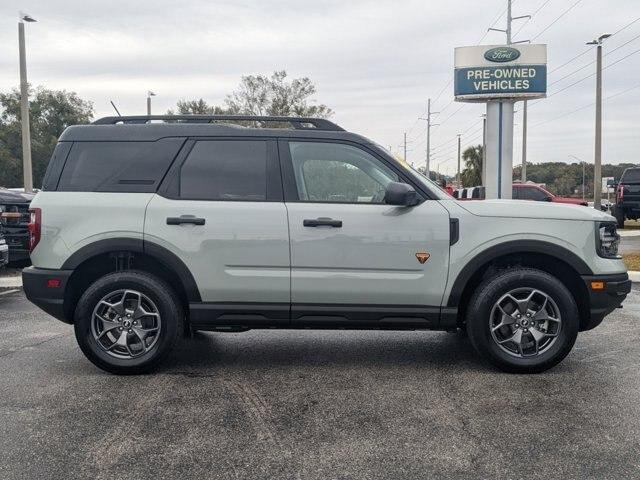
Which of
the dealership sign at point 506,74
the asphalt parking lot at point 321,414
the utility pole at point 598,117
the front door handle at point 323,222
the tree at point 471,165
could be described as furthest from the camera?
the tree at point 471,165

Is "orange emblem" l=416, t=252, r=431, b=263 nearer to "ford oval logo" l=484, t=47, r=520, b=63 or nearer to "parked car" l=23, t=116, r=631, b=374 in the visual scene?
"parked car" l=23, t=116, r=631, b=374

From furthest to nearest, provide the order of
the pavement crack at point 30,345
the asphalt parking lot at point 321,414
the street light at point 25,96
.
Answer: the street light at point 25,96
the pavement crack at point 30,345
the asphalt parking lot at point 321,414

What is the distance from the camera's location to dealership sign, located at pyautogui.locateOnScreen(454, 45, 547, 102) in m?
20.8

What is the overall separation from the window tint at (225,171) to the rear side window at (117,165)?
0.65 feet

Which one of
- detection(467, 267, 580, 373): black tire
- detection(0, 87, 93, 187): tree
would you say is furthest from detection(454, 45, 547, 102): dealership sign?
detection(0, 87, 93, 187): tree

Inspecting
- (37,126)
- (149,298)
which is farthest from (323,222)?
(37,126)

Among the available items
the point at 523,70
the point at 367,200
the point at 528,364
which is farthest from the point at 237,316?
the point at 523,70

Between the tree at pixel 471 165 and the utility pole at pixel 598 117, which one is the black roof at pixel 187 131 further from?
the tree at pixel 471 165

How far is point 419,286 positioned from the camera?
471 centimetres

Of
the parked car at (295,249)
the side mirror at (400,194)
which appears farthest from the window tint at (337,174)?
the side mirror at (400,194)

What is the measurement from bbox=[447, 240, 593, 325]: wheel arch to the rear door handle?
2004mm

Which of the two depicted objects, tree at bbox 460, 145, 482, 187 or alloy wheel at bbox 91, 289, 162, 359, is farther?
tree at bbox 460, 145, 482, 187


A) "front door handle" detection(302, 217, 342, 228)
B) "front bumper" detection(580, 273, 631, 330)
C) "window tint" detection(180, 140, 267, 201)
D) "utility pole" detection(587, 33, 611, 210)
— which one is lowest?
"front bumper" detection(580, 273, 631, 330)

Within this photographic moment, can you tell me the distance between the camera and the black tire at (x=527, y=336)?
4699 mm
